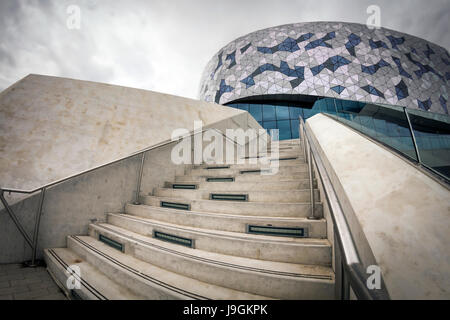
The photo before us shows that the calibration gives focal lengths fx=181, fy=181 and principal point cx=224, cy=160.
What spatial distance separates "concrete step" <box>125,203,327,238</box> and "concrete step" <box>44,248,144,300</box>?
877 millimetres

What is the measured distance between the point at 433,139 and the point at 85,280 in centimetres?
402

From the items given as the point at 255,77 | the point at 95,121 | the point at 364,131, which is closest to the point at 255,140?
the point at 364,131

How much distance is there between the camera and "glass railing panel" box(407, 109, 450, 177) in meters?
1.80

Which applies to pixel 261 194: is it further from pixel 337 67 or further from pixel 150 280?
pixel 337 67

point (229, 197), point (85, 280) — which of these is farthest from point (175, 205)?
point (85, 280)

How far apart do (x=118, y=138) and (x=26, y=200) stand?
4.91 feet

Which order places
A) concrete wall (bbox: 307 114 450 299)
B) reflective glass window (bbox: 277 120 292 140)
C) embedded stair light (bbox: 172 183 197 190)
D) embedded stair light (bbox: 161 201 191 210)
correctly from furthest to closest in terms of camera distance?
reflective glass window (bbox: 277 120 292 140) → embedded stair light (bbox: 172 183 197 190) → embedded stair light (bbox: 161 201 191 210) → concrete wall (bbox: 307 114 450 299)

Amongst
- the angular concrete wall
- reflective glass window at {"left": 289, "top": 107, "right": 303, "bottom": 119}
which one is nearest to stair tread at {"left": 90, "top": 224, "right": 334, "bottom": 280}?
the angular concrete wall

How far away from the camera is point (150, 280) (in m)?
1.53

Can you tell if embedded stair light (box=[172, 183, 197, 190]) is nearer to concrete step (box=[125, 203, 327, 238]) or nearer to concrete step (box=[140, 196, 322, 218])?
concrete step (box=[140, 196, 322, 218])

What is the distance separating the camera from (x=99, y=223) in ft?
9.48

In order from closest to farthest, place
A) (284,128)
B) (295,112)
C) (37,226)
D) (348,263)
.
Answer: (348,263)
(37,226)
(284,128)
(295,112)
